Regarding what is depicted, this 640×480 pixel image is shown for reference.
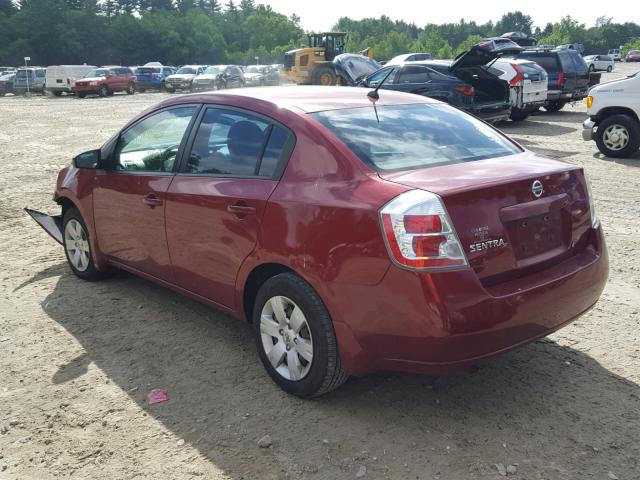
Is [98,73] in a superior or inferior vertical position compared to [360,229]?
superior

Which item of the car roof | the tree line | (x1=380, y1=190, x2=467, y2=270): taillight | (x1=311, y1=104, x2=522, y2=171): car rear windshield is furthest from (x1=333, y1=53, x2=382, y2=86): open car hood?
the tree line

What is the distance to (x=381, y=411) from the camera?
3453 mm

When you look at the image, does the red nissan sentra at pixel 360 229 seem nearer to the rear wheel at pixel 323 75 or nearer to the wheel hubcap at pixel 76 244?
the wheel hubcap at pixel 76 244

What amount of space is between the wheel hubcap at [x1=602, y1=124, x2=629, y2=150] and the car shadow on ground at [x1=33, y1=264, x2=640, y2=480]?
838 cm

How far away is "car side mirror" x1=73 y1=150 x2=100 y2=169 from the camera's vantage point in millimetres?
5051

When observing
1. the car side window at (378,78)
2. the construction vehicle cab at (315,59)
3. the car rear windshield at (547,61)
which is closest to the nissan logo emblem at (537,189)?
the car side window at (378,78)

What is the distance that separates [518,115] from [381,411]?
15.1 m

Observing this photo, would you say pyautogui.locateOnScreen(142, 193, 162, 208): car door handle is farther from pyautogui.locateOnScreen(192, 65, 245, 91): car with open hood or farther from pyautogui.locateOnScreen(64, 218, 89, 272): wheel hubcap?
pyautogui.locateOnScreen(192, 65, 245, 91): car with open hood

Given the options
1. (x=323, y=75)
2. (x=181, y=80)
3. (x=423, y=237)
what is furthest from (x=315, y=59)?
(x=423, y=237)

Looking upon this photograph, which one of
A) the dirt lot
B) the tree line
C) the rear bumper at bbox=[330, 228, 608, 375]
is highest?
the tree line

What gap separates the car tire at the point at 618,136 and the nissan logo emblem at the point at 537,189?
29.7ft

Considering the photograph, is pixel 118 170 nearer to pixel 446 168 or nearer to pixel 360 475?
pixel 446 168

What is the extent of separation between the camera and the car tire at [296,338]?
3.29m

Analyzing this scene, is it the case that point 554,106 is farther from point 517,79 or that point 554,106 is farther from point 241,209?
point 241,209
